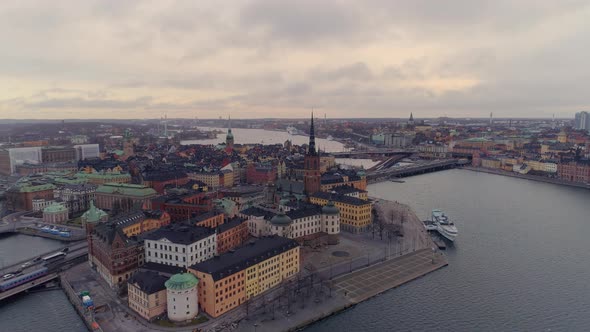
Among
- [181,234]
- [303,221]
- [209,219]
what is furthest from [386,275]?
[209,219]

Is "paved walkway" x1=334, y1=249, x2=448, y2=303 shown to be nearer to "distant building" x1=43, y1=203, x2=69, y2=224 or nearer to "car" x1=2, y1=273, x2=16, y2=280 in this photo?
"car" x1=2, y1=273, x2=16, y2=280

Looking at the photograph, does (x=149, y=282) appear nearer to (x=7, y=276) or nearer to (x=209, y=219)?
(x=7, y=276)

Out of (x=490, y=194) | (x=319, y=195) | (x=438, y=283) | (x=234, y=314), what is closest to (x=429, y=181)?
(x=490, y=194)

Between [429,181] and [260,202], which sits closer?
[260,202]

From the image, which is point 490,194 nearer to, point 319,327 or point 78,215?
point 319,327

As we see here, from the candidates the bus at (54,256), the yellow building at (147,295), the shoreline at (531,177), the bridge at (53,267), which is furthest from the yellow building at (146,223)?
the shoreline at (531,177)

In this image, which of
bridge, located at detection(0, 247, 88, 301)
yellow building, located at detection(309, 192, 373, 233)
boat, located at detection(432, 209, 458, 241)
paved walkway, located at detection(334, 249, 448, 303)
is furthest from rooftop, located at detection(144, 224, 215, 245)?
boat, located at detection(432, 209, 458, 241)
